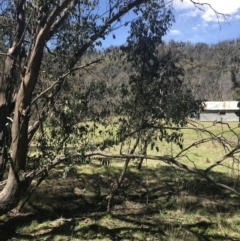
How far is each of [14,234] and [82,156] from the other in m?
2.09

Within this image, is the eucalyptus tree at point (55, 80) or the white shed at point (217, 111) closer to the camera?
the eucalyptus tree at point (55, 80)

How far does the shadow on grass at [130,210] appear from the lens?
21.1ft

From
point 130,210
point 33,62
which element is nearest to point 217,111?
point 130,210

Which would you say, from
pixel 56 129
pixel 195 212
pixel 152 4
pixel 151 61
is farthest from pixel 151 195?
pixel 152 4

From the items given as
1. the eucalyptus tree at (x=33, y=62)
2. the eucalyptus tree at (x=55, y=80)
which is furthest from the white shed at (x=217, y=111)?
the eucalyptus tree at (x=33, y=62)

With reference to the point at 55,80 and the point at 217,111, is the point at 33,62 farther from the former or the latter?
the point at 217,111

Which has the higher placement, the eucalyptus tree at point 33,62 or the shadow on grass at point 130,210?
the eucalyptus tree at point 33,62

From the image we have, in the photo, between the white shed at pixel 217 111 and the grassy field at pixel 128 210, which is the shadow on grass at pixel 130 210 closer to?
the grassy field at pixel 128 210

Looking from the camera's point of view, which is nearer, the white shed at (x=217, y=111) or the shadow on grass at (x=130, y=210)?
the shadow on grass at (x=130, y=210)

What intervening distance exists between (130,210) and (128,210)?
45 mm

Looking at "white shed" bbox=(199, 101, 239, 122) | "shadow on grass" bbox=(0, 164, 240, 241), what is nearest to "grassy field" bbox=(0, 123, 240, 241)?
"shadow on grass" bbox=(0, 164, 240, 241)

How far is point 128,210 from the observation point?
7801mm

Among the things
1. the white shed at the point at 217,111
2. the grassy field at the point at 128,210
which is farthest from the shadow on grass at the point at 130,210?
the white shed at the point at 217,111

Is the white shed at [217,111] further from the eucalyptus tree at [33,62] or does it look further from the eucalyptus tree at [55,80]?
the eucalyptus tree at [33,62]
